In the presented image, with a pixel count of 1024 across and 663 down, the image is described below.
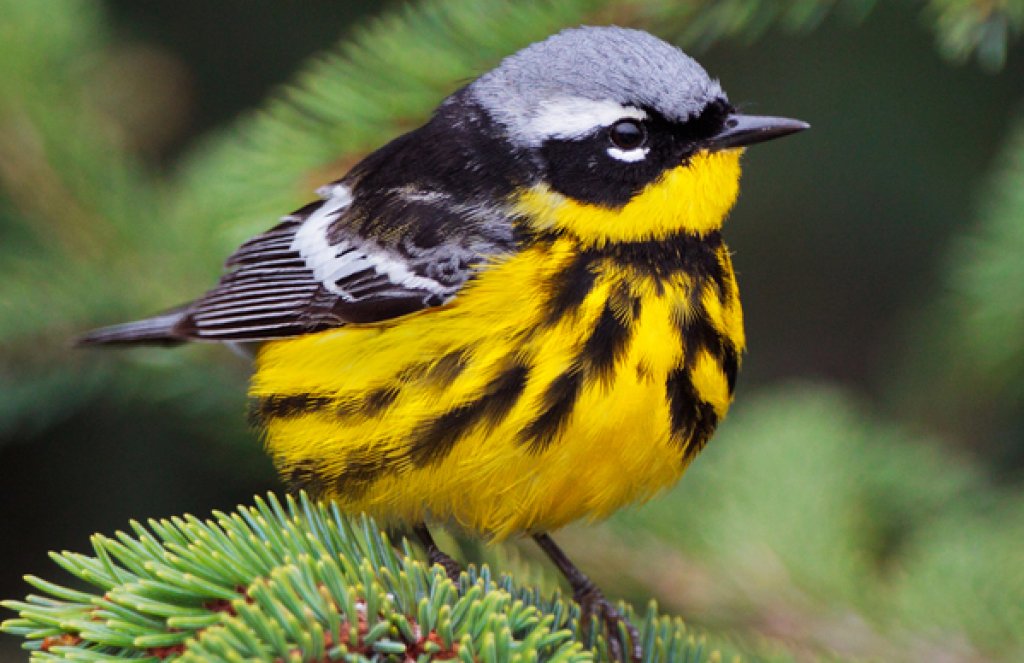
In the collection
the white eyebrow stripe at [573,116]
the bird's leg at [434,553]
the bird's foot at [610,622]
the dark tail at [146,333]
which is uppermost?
the white eyebrow stripe at [573,116]

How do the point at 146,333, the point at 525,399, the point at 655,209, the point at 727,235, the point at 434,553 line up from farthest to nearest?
the point at 727,235 → the point at 146,333 → the point at 434,553 → the point at 655,209 → the point at 525,399

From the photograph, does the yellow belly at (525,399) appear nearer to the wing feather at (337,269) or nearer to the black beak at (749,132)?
the wing feather at (337,269)

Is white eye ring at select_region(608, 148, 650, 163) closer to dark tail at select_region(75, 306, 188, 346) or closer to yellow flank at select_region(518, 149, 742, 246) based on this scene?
yellow flank at select_region(518, 149, 742, 246)

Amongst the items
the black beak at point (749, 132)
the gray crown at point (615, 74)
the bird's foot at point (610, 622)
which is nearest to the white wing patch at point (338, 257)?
the gray crown at point (615, 74)

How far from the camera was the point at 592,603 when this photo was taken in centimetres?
299

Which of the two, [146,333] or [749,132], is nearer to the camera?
[749,132]

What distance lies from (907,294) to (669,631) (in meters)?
3.56

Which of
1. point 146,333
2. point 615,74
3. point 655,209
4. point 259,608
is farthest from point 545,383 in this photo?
point 146,333

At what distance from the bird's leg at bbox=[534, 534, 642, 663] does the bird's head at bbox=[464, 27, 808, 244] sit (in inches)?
34.5

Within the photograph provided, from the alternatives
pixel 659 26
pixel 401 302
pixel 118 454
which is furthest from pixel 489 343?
pixel 118 454

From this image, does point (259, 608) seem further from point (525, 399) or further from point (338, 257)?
point (338, 257)

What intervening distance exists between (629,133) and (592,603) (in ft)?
3.85

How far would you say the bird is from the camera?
2.60m

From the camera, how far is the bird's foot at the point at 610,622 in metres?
2.39
